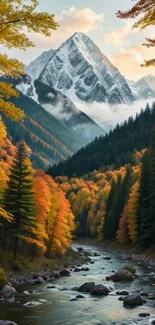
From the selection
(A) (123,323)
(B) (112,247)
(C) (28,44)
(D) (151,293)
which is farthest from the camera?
(B) (112,247)

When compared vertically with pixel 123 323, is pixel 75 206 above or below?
above

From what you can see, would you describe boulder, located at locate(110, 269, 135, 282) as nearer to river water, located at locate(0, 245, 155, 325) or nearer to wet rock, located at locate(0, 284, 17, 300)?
river water, located at locate(0, 245, 155, 325)

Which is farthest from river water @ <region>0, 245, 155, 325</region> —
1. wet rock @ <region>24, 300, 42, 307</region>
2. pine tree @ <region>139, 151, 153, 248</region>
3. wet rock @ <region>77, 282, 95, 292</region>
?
pine tree @ <region>139, 151, 153, 248</region>

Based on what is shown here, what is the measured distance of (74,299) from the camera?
3303 centimetres

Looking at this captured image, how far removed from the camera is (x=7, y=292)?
34375 mm

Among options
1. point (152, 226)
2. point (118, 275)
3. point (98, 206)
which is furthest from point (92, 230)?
point (118, 275)

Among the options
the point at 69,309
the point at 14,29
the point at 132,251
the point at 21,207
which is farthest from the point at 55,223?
the point at 14,29

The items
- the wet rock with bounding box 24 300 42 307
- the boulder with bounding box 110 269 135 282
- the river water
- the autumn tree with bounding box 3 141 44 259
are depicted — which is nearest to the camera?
the river water

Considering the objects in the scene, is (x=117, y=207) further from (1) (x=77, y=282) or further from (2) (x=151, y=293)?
(2) (x=151, y=293)

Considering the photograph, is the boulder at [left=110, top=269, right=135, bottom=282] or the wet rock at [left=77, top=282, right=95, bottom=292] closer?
the wet rock at [left=77, top=282, right=95, bottom=292]

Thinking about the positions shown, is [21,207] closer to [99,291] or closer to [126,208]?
[99,291]

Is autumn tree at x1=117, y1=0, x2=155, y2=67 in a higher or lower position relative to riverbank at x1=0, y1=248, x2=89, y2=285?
higher

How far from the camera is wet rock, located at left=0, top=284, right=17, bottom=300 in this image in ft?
110

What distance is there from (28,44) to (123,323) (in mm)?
17782
